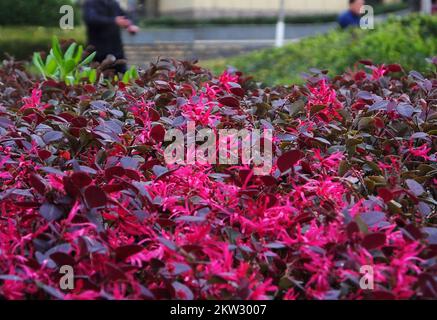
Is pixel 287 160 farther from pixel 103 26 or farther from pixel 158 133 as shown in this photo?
pixel 103 26

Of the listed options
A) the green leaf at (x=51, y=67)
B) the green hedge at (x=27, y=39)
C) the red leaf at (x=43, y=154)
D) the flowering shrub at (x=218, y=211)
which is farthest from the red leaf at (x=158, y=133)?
the green hedge at (x=27, y=39)

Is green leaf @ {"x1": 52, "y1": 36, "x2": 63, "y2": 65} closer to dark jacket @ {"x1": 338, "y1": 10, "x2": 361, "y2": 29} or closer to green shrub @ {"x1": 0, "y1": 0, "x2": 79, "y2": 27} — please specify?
dark jacket @ {"x1": 338, "y1": 10, "x2": 361, "y2": 29}

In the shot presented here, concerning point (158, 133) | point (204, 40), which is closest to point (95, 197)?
point (158, 133)

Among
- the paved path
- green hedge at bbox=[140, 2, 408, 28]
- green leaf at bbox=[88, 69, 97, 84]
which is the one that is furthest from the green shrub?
green leaf at bbox=[88, 69, 97, 84]

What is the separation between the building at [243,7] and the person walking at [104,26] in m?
18.1

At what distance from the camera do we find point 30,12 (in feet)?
45.0

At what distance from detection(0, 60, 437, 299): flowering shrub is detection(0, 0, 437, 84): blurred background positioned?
5.47 ft

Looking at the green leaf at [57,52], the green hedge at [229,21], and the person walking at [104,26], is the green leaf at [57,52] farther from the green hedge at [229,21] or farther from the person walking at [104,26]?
the green hedge at [229,21]

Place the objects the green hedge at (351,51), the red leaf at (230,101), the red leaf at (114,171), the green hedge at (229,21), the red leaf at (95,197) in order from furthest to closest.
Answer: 1. the green hedge at (229,21)
2. the green hedge at (351,51)
3. the red leaf at (230,101)
4. the red leaf at (114,171)
5. the red leaf at (95,197)

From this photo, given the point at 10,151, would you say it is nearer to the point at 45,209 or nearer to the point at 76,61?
the point at 45,209

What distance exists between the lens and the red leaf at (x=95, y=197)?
60.9 inches

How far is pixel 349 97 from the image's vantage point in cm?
285

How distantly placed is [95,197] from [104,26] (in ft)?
17.5

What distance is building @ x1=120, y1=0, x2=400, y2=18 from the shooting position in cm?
2466
